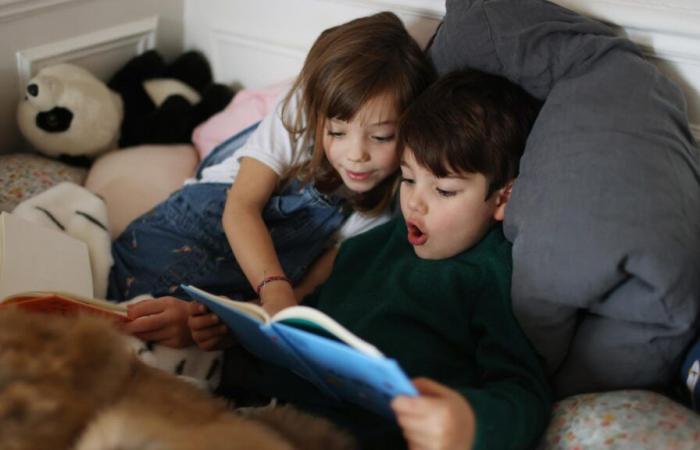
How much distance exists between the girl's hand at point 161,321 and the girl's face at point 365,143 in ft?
1.25

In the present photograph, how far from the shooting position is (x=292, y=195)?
5.15 ft

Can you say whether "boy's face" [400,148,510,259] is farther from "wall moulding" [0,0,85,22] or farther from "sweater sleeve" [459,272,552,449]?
"wall moulding" [0,0,85,22]

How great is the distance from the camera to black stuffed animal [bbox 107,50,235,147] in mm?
1979

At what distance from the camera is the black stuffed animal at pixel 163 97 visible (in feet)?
6.49

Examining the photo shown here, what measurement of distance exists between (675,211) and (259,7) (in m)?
1.23

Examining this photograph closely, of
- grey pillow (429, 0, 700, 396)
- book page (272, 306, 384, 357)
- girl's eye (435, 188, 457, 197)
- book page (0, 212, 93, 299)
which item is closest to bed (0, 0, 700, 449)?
grey pillow (429, 0, 700, 396)

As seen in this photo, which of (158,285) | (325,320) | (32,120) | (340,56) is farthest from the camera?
(32,120)

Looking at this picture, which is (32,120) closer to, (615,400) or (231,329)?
(231,329)

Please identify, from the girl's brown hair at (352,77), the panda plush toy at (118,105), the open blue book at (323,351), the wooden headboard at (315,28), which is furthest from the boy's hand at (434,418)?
the panda plush toy at (118,105)

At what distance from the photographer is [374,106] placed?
4.43 feet

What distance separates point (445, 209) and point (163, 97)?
3.50ft

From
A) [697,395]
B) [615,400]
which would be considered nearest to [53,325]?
[615,400]

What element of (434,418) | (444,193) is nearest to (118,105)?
(444,193)

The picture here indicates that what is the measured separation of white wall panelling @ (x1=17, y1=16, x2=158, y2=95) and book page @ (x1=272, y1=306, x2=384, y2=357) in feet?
4.04
